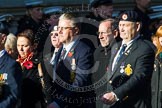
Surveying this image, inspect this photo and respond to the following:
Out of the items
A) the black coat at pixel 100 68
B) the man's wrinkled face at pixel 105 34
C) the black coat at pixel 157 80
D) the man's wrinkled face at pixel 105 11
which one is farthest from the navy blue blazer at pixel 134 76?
the man's wrinkled face at pixel 105 11

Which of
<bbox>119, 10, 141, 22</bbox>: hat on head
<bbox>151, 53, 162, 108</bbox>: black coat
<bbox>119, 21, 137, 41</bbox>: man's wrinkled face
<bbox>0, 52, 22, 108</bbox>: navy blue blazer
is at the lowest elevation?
<bbox>151, 53, 162, 108</bbox>: black coat

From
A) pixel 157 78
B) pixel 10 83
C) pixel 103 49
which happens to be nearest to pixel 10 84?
pixel 10 83

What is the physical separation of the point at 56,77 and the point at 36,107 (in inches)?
20.9

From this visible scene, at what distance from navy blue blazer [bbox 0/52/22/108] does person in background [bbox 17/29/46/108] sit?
0.62 meters

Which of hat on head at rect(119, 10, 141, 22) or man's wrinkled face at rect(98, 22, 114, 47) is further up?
hat on head at rect(119, 10, 141, 22)

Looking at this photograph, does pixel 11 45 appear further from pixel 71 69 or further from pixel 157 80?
pixel 157 80

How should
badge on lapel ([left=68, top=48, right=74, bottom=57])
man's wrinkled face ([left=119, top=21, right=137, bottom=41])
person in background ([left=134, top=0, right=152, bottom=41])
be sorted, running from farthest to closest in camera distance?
1. person in background ([left=134, top=0, right=152, bottom=41])
2. man's wrinkled face ([left=119, top=21, right=137, bottom=41])
3. badge on lapel ([left=68, top=48, right=74, bottom=57])

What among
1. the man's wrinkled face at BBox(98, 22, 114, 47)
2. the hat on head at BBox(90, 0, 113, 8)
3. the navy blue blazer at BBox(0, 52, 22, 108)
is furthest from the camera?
the hat on head at BBox(90, 0, 113, 8)

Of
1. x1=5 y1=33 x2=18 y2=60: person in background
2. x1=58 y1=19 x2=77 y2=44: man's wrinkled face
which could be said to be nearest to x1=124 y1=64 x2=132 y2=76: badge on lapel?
x1=58 y1=19 x2=77 y2=44: man's wrinkled face

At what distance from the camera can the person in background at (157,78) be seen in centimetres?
786

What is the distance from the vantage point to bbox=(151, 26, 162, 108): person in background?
310 inches

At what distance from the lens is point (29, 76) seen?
758cm

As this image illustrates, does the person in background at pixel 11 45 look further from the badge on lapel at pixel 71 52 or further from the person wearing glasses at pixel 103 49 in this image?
the person wearing glasses at pixel 103 49

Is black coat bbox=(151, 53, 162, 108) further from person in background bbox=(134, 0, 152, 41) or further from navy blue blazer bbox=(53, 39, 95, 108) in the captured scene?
person in background bbox=(134, 0, 152, 41)
